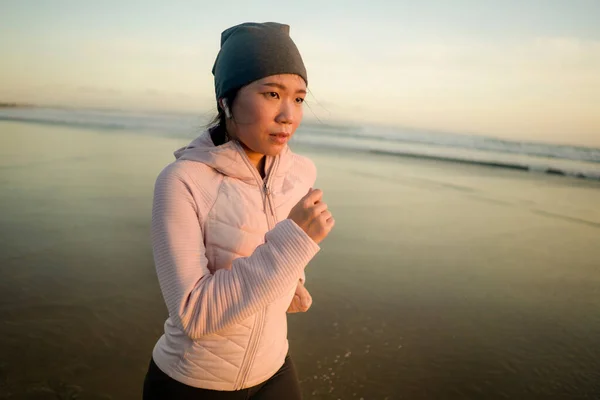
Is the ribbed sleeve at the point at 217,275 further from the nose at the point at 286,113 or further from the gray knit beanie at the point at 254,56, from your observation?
the gray knit beanie at the point at 254,56

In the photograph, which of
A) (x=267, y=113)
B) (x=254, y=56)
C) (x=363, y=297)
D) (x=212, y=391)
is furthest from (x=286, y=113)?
(x=363, y=297)

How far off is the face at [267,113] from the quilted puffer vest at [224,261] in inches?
3.8

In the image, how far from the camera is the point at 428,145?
971 inches

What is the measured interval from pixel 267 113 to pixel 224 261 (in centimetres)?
64

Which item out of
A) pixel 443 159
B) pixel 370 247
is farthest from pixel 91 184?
pixel 443 159

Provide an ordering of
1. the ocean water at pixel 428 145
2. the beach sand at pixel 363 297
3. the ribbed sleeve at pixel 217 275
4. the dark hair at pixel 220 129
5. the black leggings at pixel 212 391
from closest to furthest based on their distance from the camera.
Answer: the ribbed sleeve at pixel 217 275 → the black leggings at pixel 212 391 → the dark hair at pixel 220 129 → the beach sand at pixel 363 297 → the ocean water at pixel 428 145

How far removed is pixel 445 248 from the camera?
6840 millimetres

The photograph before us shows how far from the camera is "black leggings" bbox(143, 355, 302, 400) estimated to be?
1791mm

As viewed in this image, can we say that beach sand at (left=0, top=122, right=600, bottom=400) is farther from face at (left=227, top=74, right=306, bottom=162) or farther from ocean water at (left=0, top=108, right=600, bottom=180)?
ocean water at (left=0, top=108, right=600, bottom=180)

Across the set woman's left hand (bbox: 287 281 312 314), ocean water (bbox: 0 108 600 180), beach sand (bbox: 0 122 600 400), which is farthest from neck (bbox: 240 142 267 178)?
ocean water (bbox: 0 108 600 180)

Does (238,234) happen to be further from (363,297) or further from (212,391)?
(363,297)

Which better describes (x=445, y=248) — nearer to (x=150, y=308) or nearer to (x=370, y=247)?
(x=370, y=247)

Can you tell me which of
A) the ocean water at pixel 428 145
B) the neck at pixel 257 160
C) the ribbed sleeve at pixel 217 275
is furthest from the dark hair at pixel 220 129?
the ocean water at pixel 428 145

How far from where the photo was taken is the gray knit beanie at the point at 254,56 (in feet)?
5.96
